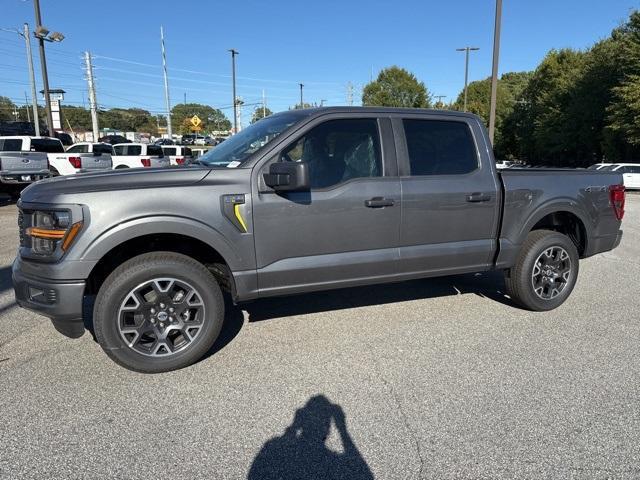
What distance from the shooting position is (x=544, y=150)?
135 ft

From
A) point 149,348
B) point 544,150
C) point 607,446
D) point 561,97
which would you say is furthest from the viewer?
point 544,150

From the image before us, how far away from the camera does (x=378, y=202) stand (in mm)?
3850

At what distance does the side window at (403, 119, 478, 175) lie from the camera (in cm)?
412

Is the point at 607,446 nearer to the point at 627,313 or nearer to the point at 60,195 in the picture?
the point at 627,313

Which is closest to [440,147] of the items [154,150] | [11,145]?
[11,145]

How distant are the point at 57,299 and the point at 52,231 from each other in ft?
1.49

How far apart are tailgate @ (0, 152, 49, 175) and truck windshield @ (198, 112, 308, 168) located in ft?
35.7

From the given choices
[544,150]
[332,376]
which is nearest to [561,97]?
[544,150]

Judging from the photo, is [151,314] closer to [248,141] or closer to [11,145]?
[248,141]

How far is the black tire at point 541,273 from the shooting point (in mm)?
4633

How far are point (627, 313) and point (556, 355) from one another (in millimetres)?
1569

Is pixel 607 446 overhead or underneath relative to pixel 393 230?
underneath

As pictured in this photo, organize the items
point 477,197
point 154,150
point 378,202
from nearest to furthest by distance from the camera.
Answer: point 378,202
point 477,197
point 154,150

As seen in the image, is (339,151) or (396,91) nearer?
(339,151)
